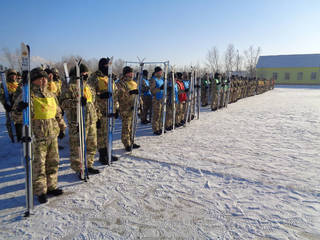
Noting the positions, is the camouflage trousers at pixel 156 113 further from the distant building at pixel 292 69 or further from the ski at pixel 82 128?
the distant building at pixel 292 69

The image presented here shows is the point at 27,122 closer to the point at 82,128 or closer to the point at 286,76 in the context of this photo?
the point at 82,128

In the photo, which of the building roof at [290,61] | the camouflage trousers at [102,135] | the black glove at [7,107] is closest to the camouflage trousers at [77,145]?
the camouflage trousers at [102,135]

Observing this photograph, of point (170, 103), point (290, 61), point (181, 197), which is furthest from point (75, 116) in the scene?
point (290, 61)

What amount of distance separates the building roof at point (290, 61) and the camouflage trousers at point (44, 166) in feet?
211

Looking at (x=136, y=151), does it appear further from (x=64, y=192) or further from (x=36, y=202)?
(x=36, y=202)

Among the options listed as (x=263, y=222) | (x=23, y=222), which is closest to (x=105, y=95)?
(x=23, y=222)

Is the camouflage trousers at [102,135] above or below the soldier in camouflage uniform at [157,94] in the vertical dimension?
below

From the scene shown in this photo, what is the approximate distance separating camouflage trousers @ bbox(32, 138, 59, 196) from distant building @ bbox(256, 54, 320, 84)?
5973 cm

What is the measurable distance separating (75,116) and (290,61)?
66.3 meters

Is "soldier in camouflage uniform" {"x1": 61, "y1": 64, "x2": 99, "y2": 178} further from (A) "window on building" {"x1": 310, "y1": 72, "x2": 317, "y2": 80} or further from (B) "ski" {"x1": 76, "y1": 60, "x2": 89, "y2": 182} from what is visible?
(A) "window on building" {"x1": 310, "y1": 72, "x2": 317, "y2": 80}

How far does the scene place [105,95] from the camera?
4.41m

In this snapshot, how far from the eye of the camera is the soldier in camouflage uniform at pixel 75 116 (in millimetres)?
3865

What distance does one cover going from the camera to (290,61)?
57594 millimetres

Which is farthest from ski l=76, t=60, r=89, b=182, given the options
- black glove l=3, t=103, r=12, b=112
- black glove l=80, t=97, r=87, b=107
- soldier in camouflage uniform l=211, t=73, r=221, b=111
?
soldier in camouflage uniform l=211, t=73, r=221, b=111
